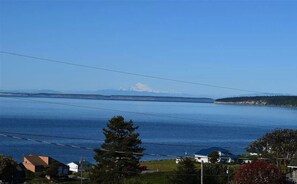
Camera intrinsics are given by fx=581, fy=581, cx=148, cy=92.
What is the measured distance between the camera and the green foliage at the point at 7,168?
3427 cm

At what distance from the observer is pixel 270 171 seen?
22.3 m

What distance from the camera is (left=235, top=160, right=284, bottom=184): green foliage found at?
72.8 feet

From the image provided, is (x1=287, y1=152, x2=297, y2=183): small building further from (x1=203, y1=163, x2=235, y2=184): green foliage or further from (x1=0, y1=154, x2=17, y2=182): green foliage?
(x1=0, y1=154, x2=17, y2=182): green foliage

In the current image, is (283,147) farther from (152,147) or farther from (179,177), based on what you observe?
(152,147)

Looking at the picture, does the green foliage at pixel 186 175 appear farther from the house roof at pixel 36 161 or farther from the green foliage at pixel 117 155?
the house roof at pixel 36 161

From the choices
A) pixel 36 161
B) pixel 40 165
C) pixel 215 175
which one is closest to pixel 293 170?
pixel 215 175

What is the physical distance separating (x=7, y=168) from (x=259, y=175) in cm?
1807

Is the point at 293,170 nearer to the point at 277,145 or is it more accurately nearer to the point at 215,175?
the point at 215,175

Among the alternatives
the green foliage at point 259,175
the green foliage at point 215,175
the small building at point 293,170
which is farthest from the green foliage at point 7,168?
the small building at point 293,170

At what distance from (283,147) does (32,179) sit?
16828mm

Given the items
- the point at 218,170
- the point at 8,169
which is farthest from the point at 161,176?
the point at 8,169

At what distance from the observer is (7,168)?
35000 millimetres

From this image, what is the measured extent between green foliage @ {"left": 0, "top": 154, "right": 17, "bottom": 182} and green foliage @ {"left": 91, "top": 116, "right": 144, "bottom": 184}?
7730 mm

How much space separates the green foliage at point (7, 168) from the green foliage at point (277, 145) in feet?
53.4
